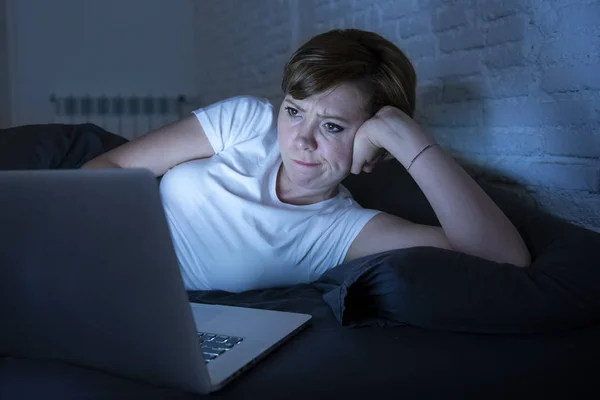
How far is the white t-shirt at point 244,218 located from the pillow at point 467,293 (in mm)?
320

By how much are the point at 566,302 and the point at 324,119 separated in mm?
582

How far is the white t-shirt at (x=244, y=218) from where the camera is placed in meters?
1.38

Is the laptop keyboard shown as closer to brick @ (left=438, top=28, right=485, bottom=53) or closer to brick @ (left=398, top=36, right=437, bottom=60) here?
brick @ (left=438, top=28, right=485, bottom=53)

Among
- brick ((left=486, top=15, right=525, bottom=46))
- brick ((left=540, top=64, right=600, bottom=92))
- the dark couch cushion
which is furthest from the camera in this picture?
the dark couch cushion

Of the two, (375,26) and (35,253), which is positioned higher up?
(375,26)

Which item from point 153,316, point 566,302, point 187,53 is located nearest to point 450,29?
point 566,302

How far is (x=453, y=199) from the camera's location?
1240 millimetres

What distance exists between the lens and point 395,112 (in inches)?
53.0

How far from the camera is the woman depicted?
1304 millimetres

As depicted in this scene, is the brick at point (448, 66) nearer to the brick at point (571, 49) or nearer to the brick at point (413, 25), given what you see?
the brick at point (413, 25)

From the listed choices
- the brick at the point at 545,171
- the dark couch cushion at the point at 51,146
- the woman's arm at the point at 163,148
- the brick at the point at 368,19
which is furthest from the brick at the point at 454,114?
the dark couch cushion at the point at 51,146

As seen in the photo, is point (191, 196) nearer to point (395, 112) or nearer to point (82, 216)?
point (395, 112)

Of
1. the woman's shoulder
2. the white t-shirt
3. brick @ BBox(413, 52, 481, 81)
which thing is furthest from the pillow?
brick @ BBox(413, 52, 481, 81)

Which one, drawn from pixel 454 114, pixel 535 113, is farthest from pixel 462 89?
pixel 535 113
